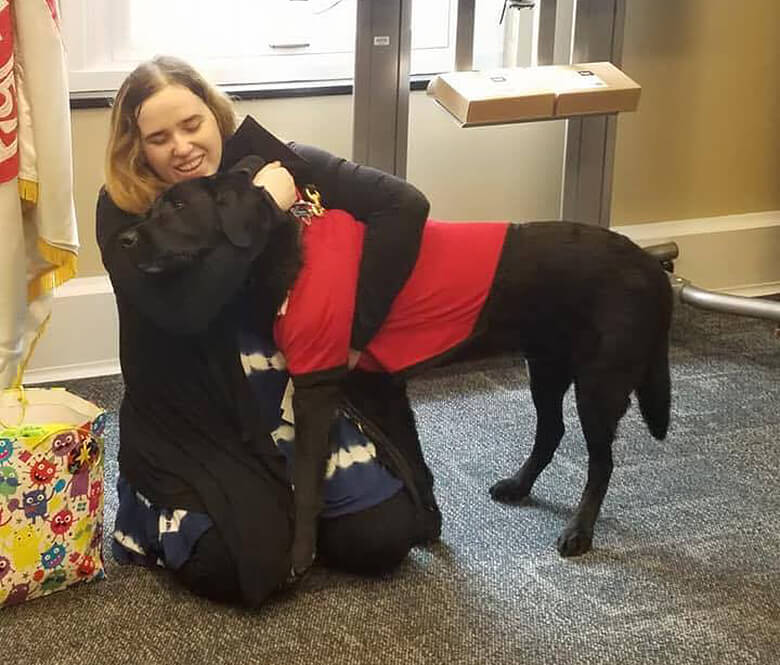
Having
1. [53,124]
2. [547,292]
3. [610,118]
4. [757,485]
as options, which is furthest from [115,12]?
[757,485]

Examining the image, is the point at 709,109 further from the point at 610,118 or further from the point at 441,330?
the point at 441,330

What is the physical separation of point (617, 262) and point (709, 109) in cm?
141

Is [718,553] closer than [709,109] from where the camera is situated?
Yes

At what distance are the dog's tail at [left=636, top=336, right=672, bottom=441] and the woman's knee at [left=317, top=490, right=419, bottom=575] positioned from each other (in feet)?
1.37

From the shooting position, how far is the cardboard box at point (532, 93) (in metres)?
2.23

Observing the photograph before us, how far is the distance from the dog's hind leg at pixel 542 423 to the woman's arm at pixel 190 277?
1.77 ft

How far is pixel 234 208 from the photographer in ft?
5.04

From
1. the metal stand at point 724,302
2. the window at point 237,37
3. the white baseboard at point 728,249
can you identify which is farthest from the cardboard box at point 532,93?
the white baseboard at point 728,249

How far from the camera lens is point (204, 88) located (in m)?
1.67

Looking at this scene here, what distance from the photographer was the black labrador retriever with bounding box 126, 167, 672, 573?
1.55 m

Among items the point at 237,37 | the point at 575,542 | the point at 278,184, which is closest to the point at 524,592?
the point at 575,542

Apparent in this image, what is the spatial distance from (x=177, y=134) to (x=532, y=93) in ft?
2.89

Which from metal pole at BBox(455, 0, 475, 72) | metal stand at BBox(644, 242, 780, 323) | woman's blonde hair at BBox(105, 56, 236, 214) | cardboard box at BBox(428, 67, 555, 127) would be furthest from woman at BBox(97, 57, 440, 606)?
metal stand at BBox(644, 242, 780, 323)

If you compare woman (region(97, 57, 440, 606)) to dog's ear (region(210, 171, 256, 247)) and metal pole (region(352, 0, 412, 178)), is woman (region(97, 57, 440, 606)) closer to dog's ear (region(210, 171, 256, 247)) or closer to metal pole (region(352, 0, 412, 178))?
dog's ear (region(210, 171, 256, 247))
